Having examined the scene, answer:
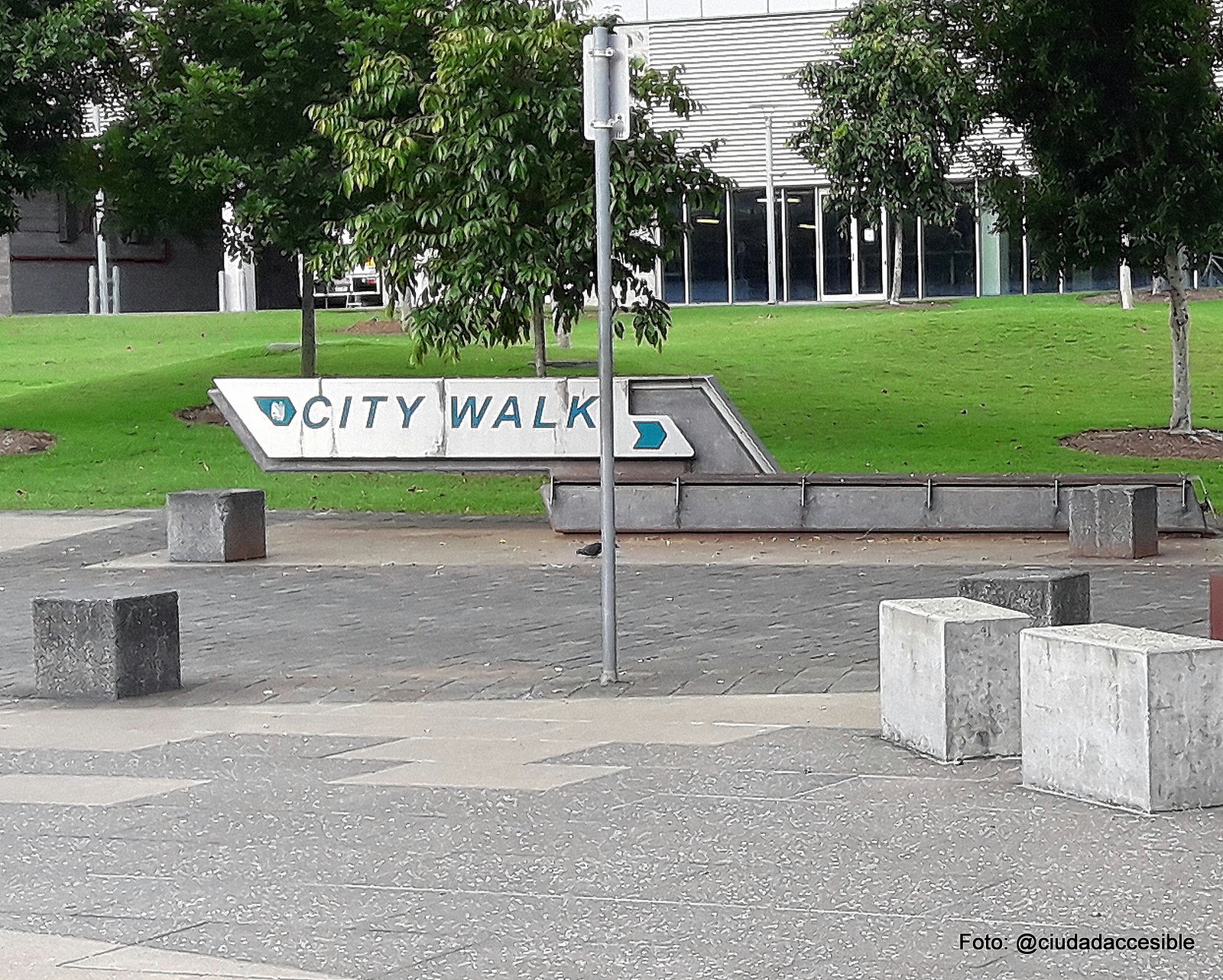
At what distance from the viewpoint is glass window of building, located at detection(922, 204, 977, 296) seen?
53.5 meters

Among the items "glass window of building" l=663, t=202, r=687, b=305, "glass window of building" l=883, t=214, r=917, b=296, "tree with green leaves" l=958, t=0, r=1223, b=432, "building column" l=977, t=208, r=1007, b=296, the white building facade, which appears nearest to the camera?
"tree with green leaves" l=958, t=0, r=1223, b=432

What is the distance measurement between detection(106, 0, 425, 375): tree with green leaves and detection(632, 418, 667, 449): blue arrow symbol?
7.58 m

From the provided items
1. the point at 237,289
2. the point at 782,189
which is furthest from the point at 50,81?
the point at 237,289

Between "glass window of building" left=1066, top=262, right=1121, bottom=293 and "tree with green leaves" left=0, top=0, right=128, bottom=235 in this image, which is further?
"glass window of building" left=1066, top=262, right=1121, bottom=293

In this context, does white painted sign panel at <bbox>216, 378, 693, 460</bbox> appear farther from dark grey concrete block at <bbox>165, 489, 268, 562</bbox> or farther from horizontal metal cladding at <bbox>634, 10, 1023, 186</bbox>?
horizontal metal cladding at <bbox>634, 10, 1023, 186</bbox>

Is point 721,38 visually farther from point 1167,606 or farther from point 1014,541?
point 1167,606

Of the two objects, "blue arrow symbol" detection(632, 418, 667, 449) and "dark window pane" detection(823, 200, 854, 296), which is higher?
"dark window pane" detection(823, 200, 854, 296)

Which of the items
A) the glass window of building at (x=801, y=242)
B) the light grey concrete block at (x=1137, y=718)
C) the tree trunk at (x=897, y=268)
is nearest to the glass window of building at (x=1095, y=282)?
the tree trunk at (x=897, y=268)

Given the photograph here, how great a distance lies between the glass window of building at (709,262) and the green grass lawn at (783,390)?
9078mm

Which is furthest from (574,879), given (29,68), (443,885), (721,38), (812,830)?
(721,38)

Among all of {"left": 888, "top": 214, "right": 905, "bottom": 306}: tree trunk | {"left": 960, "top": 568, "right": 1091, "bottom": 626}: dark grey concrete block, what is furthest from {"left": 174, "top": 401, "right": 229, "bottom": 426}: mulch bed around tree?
{"left": 888, "top": 214, "right": 905, "bottom": 306}: tree trunk

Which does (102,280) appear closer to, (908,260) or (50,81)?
(908,260)

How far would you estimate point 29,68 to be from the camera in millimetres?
24609

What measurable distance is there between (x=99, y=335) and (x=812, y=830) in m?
42.3
